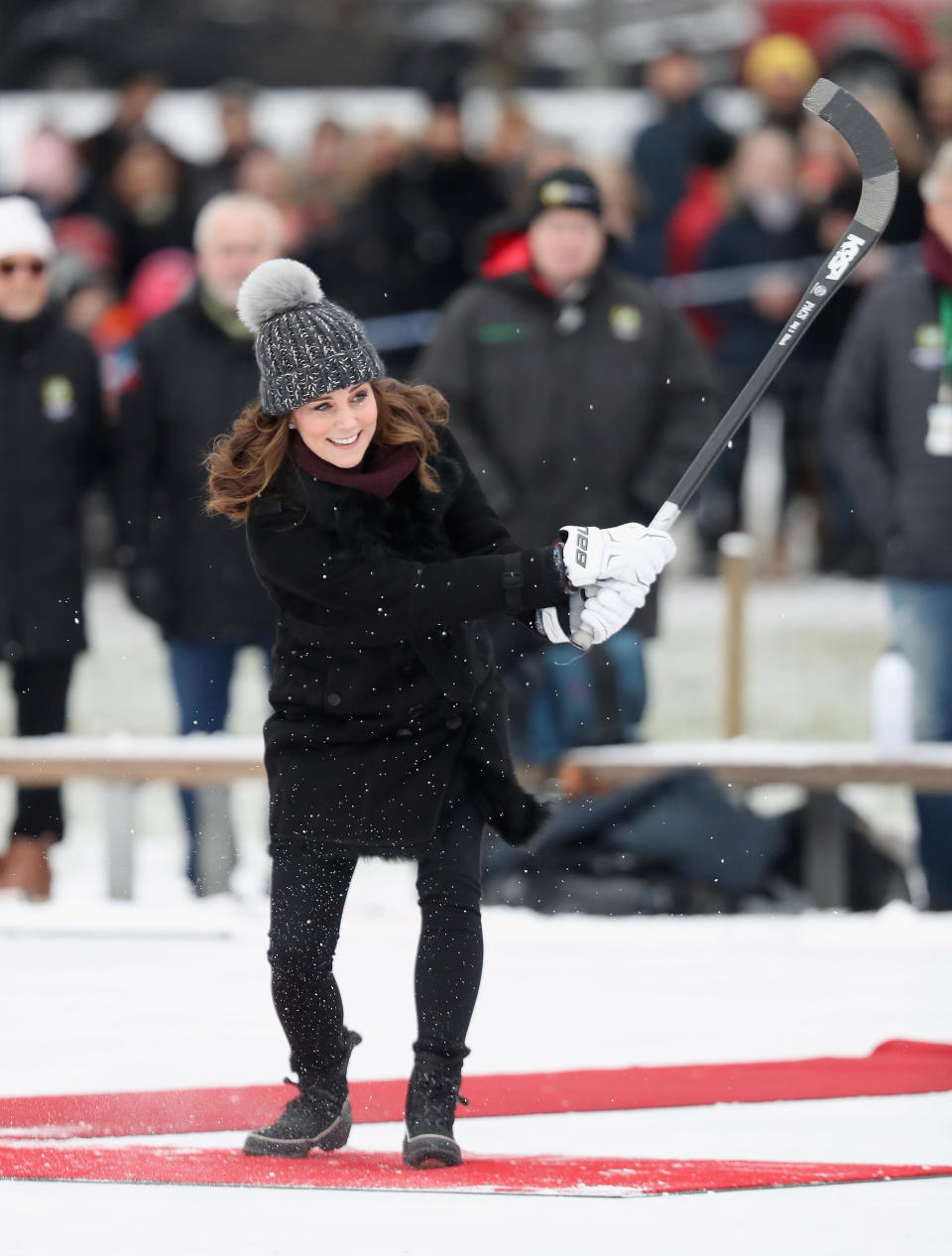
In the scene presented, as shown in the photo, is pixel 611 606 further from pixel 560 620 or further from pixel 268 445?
pixel 268 445

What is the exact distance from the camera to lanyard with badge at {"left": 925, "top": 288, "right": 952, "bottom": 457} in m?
5.96

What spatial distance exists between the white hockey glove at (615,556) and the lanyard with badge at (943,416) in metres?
2.35

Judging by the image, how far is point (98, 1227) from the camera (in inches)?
138

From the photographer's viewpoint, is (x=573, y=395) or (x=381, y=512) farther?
(x=573, y=395)

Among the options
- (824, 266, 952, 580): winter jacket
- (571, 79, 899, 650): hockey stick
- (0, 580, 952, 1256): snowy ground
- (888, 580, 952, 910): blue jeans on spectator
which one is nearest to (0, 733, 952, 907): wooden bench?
Result: (888, 580, 952, 910): blue jeans on spectator

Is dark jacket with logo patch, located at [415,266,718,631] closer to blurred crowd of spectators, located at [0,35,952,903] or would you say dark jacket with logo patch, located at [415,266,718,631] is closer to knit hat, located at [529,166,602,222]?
blurred crowd of spectators, located at [0,35,952,903]

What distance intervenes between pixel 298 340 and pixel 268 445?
18 cm

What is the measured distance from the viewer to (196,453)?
5.92 metres

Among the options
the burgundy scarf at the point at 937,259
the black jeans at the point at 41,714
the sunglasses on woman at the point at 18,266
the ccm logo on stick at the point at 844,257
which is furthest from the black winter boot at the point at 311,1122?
the burgundy scarf at the point at 937,259

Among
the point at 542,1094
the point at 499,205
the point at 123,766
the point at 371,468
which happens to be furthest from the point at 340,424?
the point at 499,205

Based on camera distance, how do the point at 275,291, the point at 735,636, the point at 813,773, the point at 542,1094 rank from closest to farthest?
the point at 275,291
the point at 542,1094
the point at 813,773
the point at 735,636

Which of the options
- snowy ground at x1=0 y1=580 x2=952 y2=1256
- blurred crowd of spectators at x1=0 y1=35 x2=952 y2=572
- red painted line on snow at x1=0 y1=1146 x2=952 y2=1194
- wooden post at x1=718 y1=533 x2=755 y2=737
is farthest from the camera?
blurred crowd of spectators at x1=0 y1=35 x2=952 y2=572

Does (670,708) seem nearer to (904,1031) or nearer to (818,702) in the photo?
(818,702)

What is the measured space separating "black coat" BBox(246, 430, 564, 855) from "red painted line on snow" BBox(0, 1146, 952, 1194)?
53 cm
